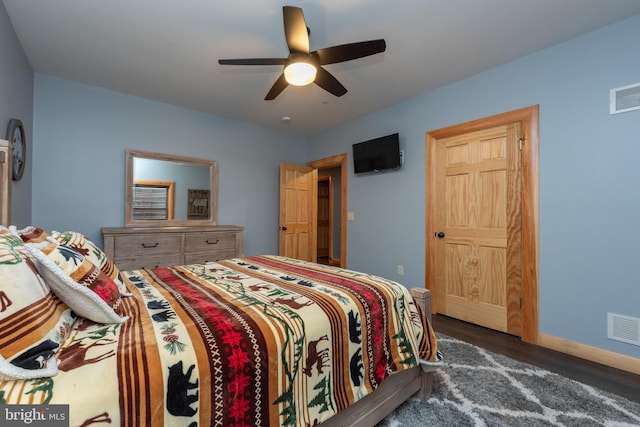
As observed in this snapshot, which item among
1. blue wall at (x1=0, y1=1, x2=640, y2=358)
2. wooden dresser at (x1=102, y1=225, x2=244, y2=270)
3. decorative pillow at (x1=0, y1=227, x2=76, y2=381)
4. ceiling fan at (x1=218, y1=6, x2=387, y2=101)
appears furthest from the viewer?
wooden dresser at (x1=102, y1=225, x2=244, y2=270)

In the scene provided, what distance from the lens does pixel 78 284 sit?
938 mm

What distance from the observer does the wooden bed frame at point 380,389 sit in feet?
4.21

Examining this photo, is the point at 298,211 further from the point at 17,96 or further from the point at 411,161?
the point at 17,96

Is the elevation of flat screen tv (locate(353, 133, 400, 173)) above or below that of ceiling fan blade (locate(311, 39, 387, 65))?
below

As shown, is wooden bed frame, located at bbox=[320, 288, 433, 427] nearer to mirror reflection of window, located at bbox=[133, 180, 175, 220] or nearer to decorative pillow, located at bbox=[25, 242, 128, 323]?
decorative pillow, located at bbox=[25, 242, 128, 323]

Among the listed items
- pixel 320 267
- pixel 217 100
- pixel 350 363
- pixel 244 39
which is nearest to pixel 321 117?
pixel 217 100

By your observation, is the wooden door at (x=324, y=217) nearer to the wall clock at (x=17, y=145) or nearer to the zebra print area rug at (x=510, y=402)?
the zebra print area rug at (x=510, y=402)

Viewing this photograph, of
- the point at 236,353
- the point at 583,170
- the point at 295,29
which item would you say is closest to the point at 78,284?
the point at 236,353

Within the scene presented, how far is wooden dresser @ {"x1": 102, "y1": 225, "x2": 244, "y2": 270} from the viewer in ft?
9.61

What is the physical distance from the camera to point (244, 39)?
2297 millimetres

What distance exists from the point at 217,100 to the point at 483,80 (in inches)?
116

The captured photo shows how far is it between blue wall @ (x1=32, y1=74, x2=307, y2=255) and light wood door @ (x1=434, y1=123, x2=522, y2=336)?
273 centimetres

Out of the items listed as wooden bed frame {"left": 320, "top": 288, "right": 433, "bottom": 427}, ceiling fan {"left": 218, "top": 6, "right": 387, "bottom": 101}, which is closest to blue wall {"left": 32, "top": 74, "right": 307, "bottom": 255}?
ceiling fan {"left": 218, "top": 6, "right": 387, "bottom": 101}

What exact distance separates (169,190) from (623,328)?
457cm
